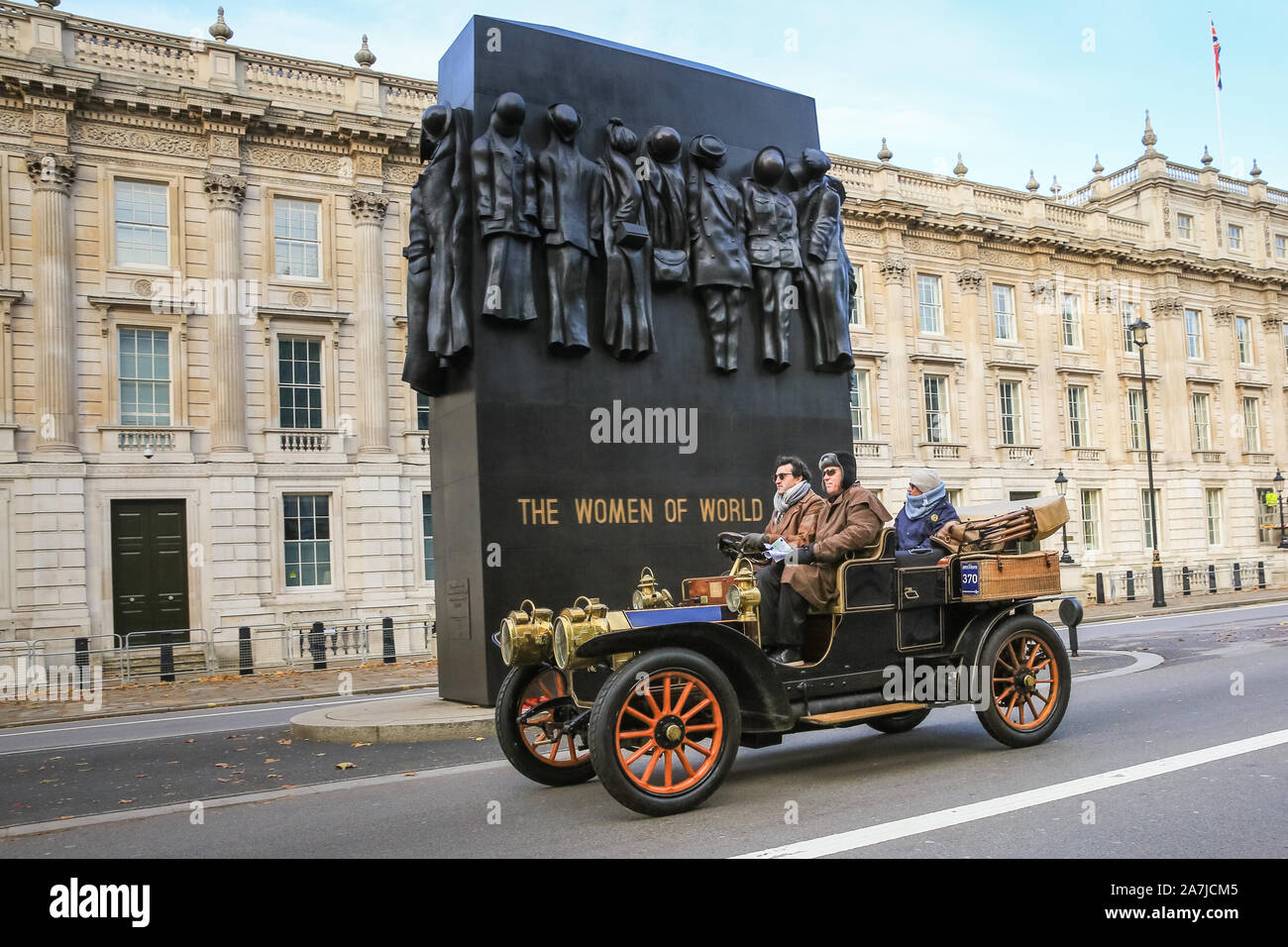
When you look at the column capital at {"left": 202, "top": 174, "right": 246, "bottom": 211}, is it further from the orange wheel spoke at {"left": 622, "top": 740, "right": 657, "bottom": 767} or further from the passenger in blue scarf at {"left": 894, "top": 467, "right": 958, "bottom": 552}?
the orange wheel spoke at {"left": 622, "top": 740, "right": 657, "bottom": 767}

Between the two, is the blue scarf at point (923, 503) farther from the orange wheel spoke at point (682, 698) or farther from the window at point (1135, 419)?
the window at point (1135, 419)

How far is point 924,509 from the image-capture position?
820cm

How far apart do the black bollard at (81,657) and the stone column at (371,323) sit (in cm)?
752

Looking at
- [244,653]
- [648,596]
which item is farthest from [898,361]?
[648,596]

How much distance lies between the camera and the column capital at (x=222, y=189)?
2502cm

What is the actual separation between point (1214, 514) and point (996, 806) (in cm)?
4385

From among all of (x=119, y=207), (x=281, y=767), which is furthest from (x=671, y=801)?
(x=119, y=207)

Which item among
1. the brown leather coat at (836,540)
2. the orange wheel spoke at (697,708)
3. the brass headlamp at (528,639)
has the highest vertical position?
the brown leather coat at (836,540)

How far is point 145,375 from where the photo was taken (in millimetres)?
24312

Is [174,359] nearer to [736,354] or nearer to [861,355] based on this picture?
[736,354]

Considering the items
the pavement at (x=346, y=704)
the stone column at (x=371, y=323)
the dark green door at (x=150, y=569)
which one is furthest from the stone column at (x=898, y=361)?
the dark green door at (x=150, y=569)

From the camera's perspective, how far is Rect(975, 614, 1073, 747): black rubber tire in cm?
750

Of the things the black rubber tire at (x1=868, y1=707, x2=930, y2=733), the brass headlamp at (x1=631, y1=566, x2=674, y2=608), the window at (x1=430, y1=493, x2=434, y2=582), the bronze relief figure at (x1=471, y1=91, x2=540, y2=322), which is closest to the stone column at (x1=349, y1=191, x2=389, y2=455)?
the window at (x1=430, y1=493, x2=434, y2=582)

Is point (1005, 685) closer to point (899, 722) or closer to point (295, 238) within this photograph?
point (899, 722)
